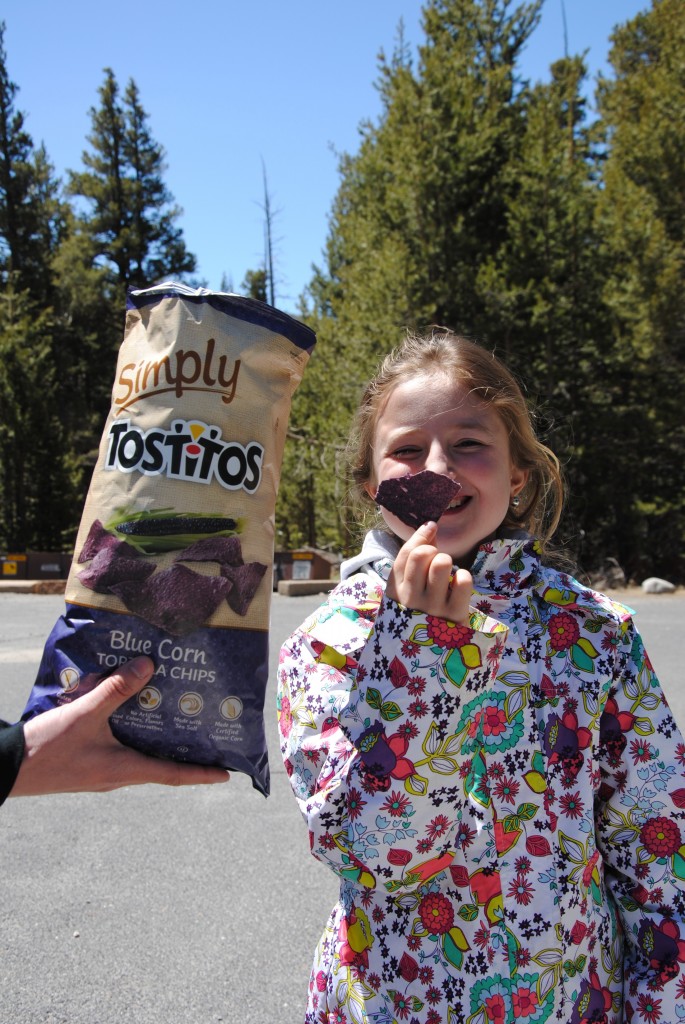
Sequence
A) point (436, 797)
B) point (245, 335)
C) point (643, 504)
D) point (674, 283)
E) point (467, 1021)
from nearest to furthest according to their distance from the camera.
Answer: point (436, 797) → point (467, 1021) → point (245, 335) → point (674, 283) → point (643, 504)

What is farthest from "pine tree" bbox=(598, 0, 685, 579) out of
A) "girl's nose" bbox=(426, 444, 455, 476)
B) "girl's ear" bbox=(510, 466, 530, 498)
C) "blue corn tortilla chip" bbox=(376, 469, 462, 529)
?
"blue corn tortilla chip" bbox=(376, 469, 462, 529)

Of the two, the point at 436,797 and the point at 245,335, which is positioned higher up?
the point at 245,335

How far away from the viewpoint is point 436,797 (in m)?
1.11

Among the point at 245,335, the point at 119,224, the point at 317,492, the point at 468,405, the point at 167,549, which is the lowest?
the point at 167,549

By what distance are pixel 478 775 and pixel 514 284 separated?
57.8 ft

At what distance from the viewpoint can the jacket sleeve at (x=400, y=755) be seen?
1.11 m

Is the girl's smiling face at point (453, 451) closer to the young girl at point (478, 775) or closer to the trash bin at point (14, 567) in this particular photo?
the young girl at point (478, 775)

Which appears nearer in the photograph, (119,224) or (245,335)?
(245,335)

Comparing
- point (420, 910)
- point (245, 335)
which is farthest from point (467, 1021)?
point (245, 335)

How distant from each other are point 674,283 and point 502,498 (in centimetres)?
1745

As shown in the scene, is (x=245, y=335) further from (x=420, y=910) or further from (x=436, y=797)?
(x=420, y=910)

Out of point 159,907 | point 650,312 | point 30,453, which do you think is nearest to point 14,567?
point 30,453

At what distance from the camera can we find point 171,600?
4.47 feet

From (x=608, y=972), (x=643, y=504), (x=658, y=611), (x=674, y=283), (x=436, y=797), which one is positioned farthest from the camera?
(x=643, y=504)
